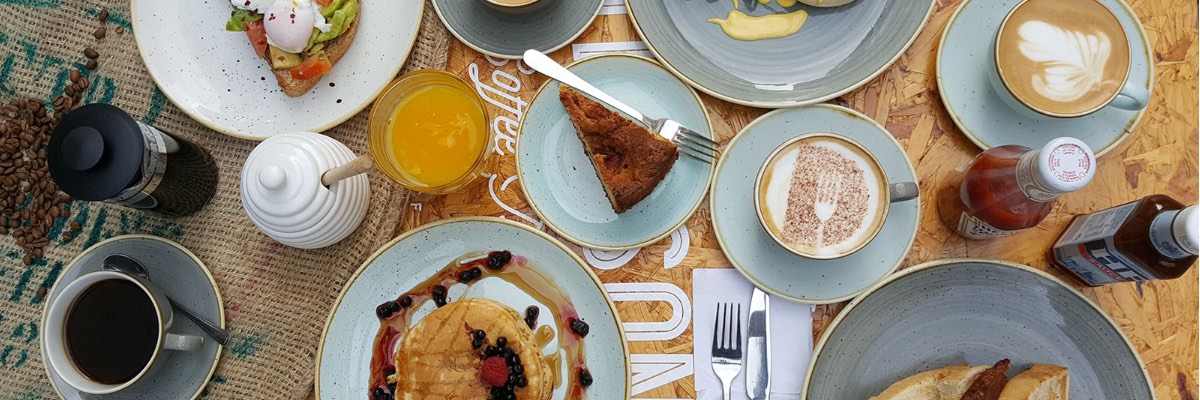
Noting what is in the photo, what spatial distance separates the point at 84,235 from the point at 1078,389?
2758 millimetres

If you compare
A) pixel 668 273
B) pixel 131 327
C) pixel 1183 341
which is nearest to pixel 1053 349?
pixel 1183 341

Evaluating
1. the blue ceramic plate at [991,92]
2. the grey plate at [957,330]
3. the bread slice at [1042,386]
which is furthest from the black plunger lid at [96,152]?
the bread slice at [1042,386]

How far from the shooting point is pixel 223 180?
195cm

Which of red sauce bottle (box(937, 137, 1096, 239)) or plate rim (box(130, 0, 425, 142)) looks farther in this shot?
plate rim (box(130, 0, 425, 142))

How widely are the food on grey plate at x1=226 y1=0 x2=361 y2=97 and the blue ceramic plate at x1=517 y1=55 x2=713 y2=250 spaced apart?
0.61 m

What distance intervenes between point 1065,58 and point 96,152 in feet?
7.89

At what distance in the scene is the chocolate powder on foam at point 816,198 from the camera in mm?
1696

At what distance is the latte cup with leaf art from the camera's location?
1.69 metres

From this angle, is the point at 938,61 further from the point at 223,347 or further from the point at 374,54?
the point at 223,347

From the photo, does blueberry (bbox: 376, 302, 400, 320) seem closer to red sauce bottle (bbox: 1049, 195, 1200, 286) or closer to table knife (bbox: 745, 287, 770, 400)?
table knife (bbox: 745, 287, 770, 400)

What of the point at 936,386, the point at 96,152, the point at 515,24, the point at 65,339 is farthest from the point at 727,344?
the point at 65,339

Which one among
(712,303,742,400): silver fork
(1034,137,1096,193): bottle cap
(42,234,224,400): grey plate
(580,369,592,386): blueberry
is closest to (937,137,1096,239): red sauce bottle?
(1034,137,1096,193): bottle cap

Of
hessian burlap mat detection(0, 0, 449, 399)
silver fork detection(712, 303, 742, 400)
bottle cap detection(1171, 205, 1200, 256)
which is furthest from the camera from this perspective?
hessian burlap mat detection(0, 0, 449, 399)

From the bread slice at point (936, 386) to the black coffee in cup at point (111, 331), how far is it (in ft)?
6.31
